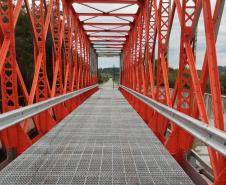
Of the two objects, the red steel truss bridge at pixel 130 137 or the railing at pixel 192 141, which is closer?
the railing at pixel 192 141

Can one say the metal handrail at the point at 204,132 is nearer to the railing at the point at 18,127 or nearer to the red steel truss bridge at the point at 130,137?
the red steel truss bridge at the point at 130,137

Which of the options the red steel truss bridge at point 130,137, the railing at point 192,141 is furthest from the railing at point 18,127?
the railing at point 192,141

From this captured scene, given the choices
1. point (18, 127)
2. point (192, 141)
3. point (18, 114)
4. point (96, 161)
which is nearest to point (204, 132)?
point (192, 141)

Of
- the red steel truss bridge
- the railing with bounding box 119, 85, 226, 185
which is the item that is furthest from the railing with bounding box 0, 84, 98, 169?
the railing with bounding box 119, 85, 226, 185

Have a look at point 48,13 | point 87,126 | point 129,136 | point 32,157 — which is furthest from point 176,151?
point 48,13

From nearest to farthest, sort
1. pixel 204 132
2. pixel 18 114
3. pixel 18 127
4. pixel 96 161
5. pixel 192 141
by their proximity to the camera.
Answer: pixel 204 132
pixel 18 114
pixel 96 161
pixel 192 141
pixel 18 127

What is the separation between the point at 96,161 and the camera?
5.51m

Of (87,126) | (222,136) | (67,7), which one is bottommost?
(87,126)

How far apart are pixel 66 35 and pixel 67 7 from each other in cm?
139

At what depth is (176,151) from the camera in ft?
20.2

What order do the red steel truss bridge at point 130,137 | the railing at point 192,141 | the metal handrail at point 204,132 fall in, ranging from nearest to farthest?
1. the metal handrail at point 204,132
2. the railing at point 192,141
3. the red steel truss bridge at point 130,137

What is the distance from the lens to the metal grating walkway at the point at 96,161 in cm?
463

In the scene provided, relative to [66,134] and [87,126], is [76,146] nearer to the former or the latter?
[66,134]

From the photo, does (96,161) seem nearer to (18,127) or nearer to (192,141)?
(192,141)
